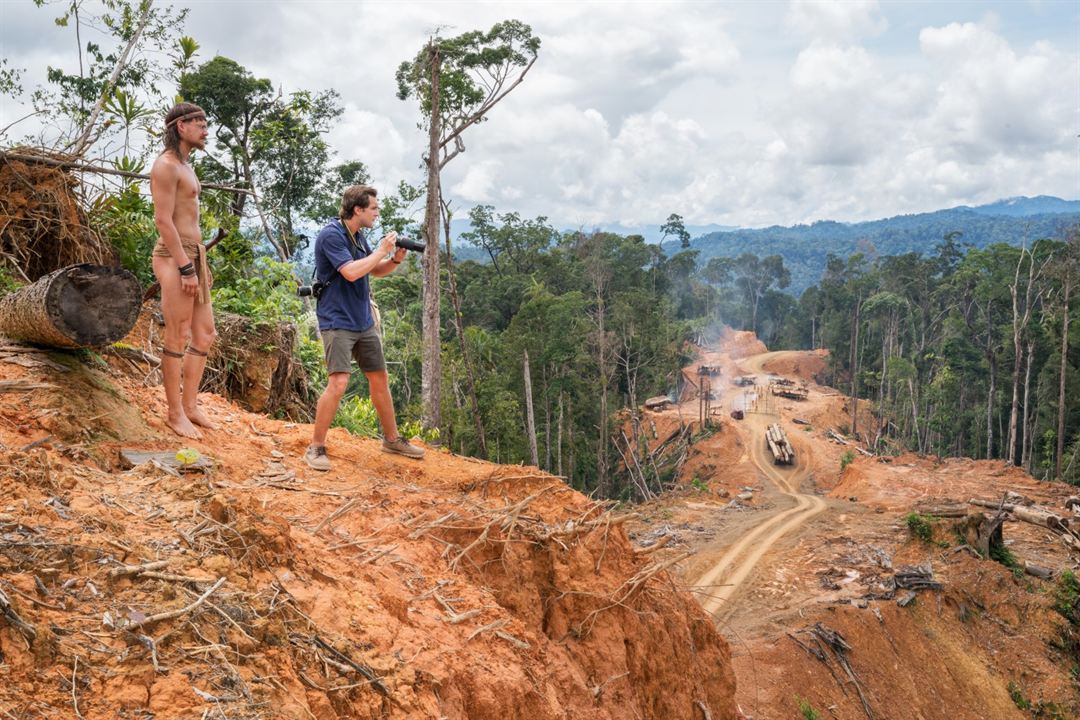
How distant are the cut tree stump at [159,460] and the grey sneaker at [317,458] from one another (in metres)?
0.74

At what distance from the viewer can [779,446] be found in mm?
32781

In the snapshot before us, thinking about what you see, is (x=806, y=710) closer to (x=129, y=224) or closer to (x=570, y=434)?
(x=129, y=224)

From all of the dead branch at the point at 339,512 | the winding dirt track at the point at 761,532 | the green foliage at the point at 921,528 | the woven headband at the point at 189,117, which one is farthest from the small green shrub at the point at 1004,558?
the woven headband at the point at 189,117

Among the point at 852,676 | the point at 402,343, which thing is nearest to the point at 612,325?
the point at 402,343

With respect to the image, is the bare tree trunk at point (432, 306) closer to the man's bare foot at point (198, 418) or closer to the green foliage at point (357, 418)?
the green foliage at point (357, 418)

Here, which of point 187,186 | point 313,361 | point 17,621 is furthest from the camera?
point 313,361

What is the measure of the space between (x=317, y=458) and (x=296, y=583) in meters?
1.78

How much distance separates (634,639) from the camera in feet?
14.4

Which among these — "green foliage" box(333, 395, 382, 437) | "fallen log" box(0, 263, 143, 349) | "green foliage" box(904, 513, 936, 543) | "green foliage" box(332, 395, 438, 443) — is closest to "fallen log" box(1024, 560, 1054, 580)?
"green foliage" box(904, 513, 936, 543)

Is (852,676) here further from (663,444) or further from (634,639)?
(663,444)

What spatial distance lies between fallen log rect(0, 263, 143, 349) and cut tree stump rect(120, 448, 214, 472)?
707 millimetres

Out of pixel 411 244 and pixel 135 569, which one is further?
pixel 411 244

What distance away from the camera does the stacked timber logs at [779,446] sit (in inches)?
1265

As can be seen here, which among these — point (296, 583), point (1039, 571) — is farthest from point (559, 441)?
point (296, 583)
